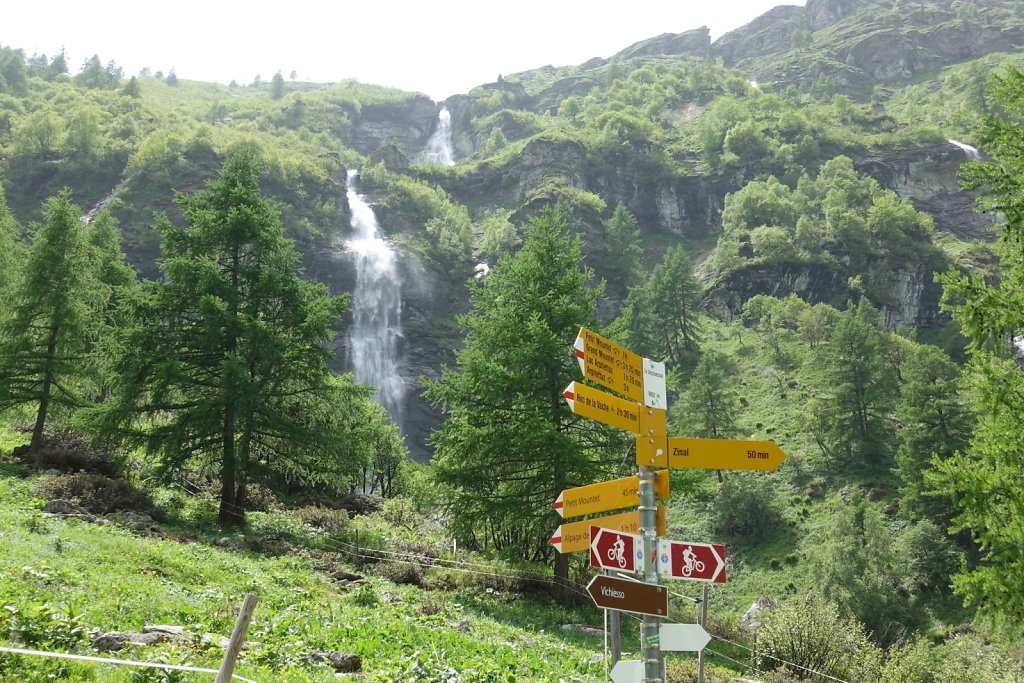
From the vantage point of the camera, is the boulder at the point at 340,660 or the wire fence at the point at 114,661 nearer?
the wire fence at the point at 114,661

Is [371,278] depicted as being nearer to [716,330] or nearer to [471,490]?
[716,330]

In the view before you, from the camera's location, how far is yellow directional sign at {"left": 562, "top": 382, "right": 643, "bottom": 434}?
5359 mm

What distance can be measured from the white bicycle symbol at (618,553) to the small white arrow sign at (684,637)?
549 mm

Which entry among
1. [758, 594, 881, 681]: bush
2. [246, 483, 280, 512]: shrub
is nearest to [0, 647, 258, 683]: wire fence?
[758, 594, 881, 681]: bush

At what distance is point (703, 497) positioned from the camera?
153 feet

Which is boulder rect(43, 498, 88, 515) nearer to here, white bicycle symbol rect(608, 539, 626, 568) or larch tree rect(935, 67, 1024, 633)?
white bicycle symbol rect(608, 539, 626, 568)

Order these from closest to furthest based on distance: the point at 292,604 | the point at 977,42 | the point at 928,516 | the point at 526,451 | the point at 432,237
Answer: the point at 292,604 < the point at 526,451 < the point at 928,516 < the point at 432,237 < the point at 977,42

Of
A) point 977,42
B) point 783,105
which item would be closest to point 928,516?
point 783,105

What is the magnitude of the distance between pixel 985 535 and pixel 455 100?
631ft

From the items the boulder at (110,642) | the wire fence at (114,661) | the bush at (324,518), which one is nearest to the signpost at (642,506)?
the wire fence at (114,661)

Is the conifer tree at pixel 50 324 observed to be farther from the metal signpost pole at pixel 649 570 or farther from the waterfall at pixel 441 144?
the waterfall at pixel 441 144

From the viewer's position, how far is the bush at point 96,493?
15068 millimetres

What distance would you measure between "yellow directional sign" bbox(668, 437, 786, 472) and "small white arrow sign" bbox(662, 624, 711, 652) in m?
1.43

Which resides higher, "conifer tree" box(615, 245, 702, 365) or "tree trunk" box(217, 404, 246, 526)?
"conifer tree" box(615, 245, 702, 365)
